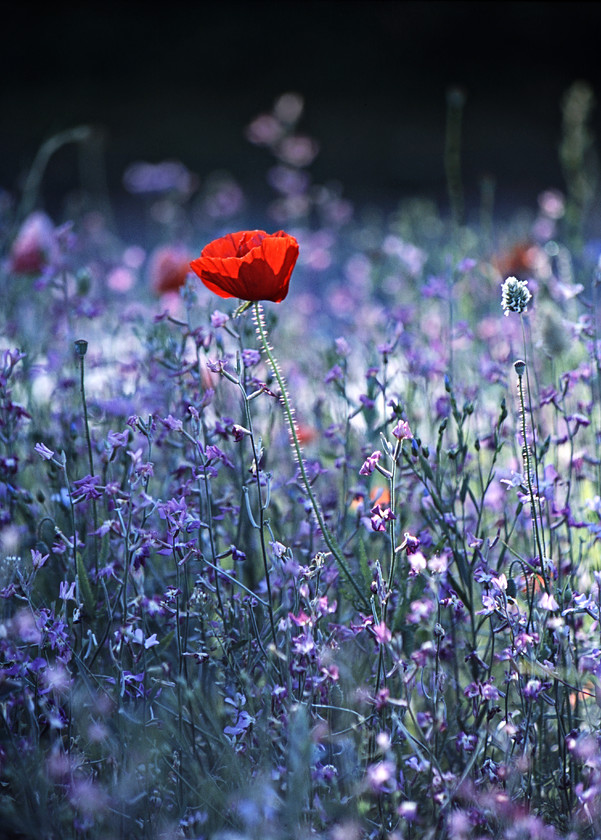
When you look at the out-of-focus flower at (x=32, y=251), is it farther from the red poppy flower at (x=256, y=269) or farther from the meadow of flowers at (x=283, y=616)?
the red poppy flower at (x=256, y=269)

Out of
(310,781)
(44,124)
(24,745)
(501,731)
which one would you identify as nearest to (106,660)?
(24,745)

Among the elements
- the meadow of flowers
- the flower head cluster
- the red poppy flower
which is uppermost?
the red poppy flower

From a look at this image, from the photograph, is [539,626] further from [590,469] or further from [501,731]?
[590,469]

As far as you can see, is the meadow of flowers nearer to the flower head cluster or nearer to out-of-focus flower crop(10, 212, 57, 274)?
the flower head cluster

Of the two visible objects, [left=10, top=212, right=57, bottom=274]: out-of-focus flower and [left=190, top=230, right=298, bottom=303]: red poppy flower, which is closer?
[left=190, top=230, right=298, bottom=303]: red poppy flower

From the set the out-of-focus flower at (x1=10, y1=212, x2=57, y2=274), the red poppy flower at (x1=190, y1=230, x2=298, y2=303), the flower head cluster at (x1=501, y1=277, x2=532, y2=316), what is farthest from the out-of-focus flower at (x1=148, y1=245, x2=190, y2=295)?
the flower head cluster at (x1=501, y1=277, x2=532, y2=316)

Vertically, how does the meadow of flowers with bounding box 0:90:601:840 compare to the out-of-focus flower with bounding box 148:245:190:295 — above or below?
below

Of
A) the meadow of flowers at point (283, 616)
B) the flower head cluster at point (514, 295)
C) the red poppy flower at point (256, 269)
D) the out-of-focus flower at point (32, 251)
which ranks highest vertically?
the out-of-focus flower at point (32, 251)

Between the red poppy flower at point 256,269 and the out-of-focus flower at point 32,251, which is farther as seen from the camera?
the out-of-focus flower at point 32,251

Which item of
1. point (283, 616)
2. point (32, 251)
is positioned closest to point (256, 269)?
point (283, 616)

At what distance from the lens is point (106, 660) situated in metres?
1.75

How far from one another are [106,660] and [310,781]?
1.86 feet

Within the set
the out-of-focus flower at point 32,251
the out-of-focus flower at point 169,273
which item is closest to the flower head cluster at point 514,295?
the out-of-focus flower at point 169,273

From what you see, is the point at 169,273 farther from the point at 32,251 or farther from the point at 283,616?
the point at 283,616
